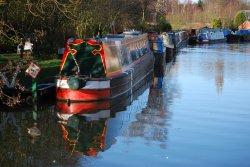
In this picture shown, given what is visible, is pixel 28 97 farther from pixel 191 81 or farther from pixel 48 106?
pixel 191 81

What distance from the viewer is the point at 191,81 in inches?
822

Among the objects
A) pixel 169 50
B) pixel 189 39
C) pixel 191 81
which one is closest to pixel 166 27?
A: pixel 189 39

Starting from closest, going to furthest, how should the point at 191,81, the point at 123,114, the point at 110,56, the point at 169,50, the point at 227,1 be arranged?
the point at 123,114 → the point at 110,56 → the point at 191,81 → the point at 169,50 → the point at 227,1

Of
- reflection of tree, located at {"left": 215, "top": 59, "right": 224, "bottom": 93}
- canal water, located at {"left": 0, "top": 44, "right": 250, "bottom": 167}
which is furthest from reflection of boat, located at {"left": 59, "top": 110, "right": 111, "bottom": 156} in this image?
reflection of tree, located at {"left": 215, "top": 59, "right": 224, "bottom": 93}

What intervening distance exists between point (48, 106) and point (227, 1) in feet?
266

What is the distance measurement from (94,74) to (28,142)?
4.92 m

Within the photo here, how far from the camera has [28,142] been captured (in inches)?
398

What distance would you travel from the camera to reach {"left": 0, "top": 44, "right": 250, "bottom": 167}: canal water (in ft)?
29.3

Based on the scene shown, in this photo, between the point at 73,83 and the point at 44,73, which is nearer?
the point at 73,83

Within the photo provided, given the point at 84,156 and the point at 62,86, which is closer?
the point at 84,156

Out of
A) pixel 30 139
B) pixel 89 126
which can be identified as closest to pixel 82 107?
pixel 89 126

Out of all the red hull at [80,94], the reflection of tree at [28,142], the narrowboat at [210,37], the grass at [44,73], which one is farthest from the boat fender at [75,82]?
the narrowboat at [210,37]

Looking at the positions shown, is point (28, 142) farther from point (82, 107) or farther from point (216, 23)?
point (216, 23)

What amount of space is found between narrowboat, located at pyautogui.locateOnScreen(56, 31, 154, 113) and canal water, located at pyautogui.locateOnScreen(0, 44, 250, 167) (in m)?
0.55
